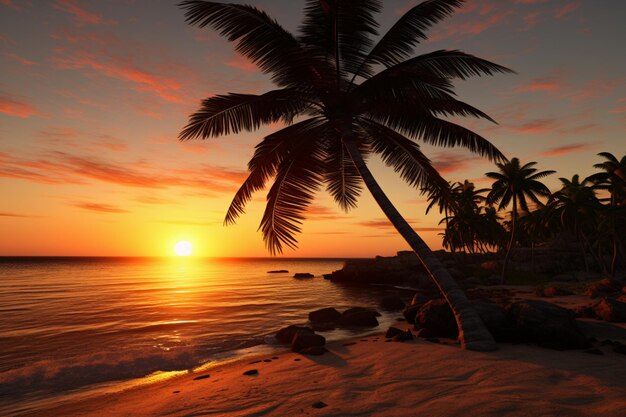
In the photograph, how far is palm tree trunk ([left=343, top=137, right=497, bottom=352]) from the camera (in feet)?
27.5

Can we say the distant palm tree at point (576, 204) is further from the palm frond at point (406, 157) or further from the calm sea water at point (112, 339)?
the palm frond at point (406, 157)

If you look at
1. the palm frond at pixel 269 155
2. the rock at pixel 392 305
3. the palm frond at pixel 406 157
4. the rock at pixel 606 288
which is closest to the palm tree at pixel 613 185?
the rock at pixel 606 288

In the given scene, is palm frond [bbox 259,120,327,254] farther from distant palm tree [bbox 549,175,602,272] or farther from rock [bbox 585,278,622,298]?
distant palm tree [bbox 549,175,602,272]

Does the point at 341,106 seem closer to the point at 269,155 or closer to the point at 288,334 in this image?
the point at 269,155

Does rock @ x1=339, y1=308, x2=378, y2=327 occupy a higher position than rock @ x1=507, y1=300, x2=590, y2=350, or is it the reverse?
rock @ x1=507, y1=300, x2=590, y2=350

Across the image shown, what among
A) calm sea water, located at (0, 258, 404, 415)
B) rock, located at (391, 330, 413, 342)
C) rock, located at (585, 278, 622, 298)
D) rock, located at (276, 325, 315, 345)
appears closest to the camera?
calm sea water, located at (0, 258, 404, 415)

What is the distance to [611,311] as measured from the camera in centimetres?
1241

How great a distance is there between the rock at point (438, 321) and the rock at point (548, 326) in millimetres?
1727

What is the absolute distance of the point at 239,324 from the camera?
18.0m

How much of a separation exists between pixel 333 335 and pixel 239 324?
20.3ft

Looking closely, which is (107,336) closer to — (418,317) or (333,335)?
(333,335)

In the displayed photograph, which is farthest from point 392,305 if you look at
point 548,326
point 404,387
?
point 404,387

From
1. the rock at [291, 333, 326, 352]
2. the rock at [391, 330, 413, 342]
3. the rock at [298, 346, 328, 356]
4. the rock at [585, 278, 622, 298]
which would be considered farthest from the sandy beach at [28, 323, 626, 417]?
the rock at [585, 278, 622, 298]

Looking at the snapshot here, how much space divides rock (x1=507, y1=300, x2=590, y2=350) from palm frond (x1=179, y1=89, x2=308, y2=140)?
29.1 feet
